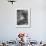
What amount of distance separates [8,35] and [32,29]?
0.77 meters

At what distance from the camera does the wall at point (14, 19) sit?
4.44 meters

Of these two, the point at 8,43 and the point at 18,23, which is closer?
the point at 8,43

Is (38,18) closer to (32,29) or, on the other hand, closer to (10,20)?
(32,29)

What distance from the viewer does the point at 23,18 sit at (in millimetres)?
4484

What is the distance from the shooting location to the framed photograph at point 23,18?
446cm

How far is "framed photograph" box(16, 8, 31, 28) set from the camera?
4.46 metres

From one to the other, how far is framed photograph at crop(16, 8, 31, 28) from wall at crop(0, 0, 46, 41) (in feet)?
0.31

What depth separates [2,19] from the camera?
14.6 ft

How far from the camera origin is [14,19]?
446 centimetres

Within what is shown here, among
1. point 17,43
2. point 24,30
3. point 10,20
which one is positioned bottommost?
point 17,43

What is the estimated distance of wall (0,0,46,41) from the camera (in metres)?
4.44

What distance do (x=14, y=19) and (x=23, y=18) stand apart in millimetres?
284

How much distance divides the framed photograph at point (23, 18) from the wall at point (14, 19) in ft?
0.31

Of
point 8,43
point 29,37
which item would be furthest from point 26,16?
point 8,43
